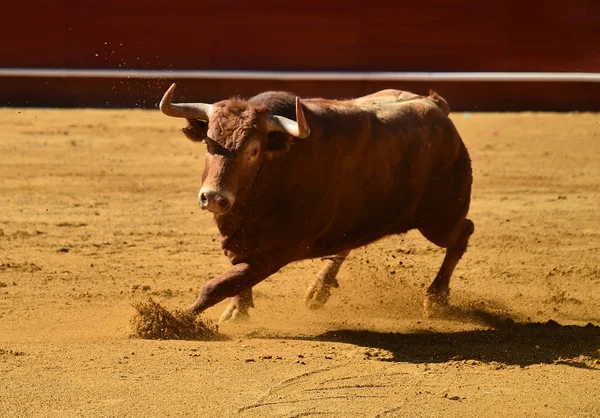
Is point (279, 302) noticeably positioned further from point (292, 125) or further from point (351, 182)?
point (292, 125)

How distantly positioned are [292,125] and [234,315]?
90 cm

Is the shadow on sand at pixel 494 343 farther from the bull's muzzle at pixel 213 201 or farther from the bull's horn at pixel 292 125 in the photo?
the bull's horn at pixel 292 125

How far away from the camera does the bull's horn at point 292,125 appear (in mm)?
4023

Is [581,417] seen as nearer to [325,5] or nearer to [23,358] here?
[23,358]

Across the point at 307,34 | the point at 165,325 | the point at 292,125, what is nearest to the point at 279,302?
the point at 165,325

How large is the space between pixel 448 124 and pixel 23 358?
94.7 inches

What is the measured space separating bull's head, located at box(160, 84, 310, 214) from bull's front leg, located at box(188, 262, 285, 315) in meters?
0.30

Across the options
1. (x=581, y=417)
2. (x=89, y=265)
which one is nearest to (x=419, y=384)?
(x=581, y=417)

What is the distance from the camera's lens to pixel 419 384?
3.56m

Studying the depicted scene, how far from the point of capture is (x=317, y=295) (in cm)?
493

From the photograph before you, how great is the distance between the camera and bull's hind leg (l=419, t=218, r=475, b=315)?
4914mm

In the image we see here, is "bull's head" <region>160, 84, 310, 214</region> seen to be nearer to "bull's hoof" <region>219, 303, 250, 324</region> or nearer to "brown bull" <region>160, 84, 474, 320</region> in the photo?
"brown bull" <region>160, 84, 474, 320</region>

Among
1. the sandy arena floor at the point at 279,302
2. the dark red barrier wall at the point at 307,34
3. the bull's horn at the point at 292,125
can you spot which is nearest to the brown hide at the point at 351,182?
the bull's horn at the point at 292,125

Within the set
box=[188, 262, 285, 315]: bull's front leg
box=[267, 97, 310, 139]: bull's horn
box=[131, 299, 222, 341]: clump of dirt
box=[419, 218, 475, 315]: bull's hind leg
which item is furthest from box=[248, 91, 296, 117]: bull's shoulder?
box=[419, 218, 475, 315]: bull's hind leg
